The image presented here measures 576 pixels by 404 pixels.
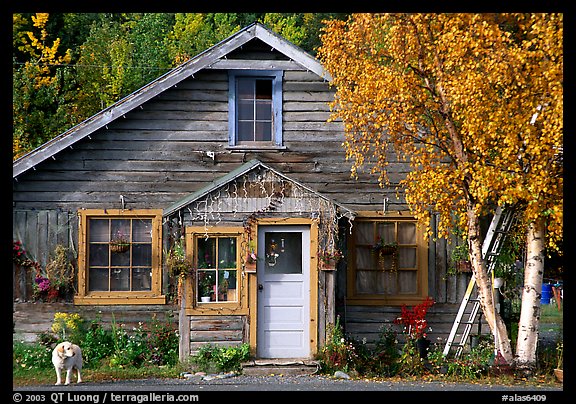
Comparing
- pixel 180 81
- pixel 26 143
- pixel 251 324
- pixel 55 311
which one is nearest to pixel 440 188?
pixel 251 324

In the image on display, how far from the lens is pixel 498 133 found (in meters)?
13.3

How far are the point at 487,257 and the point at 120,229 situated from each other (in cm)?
678

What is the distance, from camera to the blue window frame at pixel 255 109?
15.5 meters

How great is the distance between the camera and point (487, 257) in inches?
583

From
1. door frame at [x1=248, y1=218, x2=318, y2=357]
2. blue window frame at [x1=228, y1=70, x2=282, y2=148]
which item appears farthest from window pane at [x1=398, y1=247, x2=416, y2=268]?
blue window frame at [x1=228, y1=70, x2=282, y2=148]

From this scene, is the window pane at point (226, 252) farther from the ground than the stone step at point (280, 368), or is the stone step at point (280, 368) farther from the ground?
the window pane at point (226, 252)

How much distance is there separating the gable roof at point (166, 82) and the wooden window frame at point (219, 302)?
2.71m

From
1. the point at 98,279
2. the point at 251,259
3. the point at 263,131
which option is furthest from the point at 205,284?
the point at 263,131

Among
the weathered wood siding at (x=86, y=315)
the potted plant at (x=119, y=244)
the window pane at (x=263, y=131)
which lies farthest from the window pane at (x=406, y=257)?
the potted plant at (x=119, y=244)

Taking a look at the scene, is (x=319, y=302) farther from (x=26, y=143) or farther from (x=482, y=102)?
(x=26, y=143)

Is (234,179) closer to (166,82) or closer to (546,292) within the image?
(166,82)

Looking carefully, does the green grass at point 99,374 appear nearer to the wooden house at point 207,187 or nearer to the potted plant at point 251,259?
the wooden house at point 207,187

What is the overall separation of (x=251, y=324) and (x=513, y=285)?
5.20 metres
